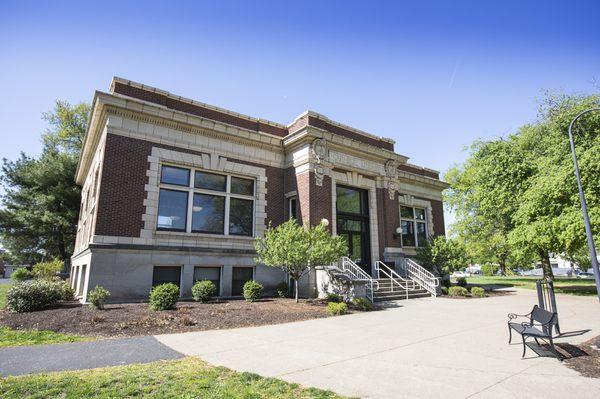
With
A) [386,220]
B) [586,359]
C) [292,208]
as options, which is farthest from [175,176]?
[586,359]

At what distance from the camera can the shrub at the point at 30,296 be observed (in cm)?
1081

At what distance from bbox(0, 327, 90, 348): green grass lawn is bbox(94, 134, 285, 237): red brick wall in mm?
5107

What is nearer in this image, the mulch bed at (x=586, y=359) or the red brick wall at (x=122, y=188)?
the mulch bed at (x=586, y=359)

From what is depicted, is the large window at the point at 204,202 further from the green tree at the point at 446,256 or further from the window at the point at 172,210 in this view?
the green tree at the point at 446,256

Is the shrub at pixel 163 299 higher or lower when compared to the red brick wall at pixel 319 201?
lower

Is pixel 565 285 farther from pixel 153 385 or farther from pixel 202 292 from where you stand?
pixel 153 385

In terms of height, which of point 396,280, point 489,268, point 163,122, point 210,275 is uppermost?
point 163,122

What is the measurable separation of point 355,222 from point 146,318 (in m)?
12.4

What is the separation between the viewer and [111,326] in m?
8.53

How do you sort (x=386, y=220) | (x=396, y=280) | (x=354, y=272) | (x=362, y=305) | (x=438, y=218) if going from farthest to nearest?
(x=438, y=218)
(x=386, y=220)
(x=396, y=280)
(x=354, y=272)
(x=362, y=305)

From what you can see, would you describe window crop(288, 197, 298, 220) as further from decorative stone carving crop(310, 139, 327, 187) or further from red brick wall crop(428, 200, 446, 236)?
red brick wall crop(428, 200, 446, 236)

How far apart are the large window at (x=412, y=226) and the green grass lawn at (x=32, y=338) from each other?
19753 mm

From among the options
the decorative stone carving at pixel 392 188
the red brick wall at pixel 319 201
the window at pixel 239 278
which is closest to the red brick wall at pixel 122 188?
the window at pixel 239 278

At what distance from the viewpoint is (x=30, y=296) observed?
11.0 metres
